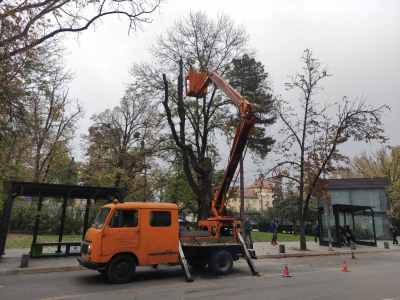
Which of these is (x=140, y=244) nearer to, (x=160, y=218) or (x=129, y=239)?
(x=129, y=239)

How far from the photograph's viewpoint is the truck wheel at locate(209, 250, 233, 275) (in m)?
12.7

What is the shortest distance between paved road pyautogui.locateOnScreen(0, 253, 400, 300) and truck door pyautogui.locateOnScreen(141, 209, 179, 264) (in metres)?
0.75

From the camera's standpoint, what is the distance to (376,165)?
53.0 m

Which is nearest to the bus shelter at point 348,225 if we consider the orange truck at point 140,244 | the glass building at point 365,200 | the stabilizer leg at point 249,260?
the glass building at point 365,200

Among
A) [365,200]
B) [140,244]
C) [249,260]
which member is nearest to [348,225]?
[365,200]

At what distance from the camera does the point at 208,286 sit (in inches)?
425

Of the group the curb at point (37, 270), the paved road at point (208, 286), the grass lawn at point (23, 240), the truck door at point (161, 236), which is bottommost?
the paved road at point (208, 286)

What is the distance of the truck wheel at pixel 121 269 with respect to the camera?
36.0 ft

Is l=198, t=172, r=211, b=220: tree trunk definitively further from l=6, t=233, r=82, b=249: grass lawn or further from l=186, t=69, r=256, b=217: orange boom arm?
l=6, t=233, r=82, b=249: grass lawn

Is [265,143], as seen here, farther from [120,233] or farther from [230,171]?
[120,233]

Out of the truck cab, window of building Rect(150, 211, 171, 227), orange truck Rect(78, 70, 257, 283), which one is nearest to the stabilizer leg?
orange truck Rect(78, 70, 257, 283)

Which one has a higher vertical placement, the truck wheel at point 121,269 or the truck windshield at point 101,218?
the truck windshield at point 101,218

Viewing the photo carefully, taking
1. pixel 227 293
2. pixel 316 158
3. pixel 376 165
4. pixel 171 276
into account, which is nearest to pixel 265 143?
pixel 316 158

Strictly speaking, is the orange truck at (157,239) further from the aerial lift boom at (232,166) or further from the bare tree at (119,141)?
the bare tree at (119,141)
